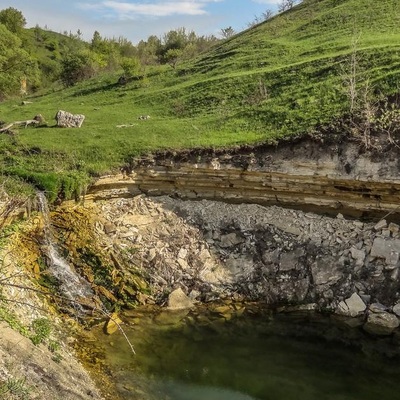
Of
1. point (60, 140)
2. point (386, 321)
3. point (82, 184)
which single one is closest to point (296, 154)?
point (386, 321)

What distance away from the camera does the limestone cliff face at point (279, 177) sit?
57.9 ft

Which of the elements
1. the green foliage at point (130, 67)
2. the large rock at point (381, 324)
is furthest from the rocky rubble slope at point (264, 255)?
the green foliage at point (130, 67)

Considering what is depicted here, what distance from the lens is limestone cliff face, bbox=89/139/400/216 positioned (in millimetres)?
17641

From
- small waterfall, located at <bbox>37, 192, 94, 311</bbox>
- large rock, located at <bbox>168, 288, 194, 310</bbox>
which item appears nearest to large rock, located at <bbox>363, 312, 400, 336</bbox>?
large rock, located at <bbox>168, 288, 194, 310</bbox>

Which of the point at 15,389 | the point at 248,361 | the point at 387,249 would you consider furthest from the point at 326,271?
the point at 15,389

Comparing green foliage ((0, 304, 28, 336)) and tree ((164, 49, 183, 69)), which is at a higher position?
tree ((164, 49, 183, 69))

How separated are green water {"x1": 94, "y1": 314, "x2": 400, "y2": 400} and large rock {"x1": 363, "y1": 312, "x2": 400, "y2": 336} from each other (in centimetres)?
43

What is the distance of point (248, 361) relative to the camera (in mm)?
13914

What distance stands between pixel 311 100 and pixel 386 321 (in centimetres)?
1066

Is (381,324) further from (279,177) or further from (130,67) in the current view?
(130,67)

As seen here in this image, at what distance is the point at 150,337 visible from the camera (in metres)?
14.5

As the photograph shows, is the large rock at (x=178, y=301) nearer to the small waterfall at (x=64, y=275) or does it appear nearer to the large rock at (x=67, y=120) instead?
the small waterfall at (x=64, y=275)

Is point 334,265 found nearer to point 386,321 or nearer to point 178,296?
point 386,321

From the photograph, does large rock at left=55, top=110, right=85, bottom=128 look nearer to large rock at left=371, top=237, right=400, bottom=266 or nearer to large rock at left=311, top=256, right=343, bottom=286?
large rock at left=311, top=256, right=343, bottom=286
